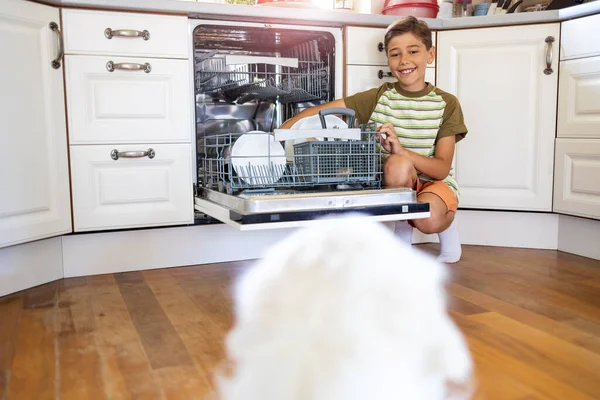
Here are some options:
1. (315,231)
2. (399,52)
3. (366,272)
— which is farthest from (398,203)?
(399,52)

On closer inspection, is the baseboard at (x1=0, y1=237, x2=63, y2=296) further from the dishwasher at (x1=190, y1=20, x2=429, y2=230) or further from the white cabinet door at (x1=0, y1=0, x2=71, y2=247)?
the dishwasher at (x1=190, y1=20, x2=429, y2=230)

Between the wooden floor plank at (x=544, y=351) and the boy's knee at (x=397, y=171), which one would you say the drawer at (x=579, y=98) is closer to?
the boy's knee at (x=397, y=171)

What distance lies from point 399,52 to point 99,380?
1.36m

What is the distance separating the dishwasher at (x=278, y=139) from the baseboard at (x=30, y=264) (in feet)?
1.56

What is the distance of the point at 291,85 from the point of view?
6.80ft

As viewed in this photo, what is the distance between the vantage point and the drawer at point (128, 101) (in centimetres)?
173

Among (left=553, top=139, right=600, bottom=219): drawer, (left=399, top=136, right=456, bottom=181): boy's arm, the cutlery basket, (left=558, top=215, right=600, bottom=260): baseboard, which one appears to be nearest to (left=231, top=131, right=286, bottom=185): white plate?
the cutlery basket

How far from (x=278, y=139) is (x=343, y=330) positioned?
492 mm

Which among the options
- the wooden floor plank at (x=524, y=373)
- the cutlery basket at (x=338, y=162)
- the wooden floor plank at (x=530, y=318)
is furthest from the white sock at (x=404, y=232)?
the wooden floor plank at (x=524, y=373)

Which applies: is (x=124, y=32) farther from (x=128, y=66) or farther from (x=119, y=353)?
(x=119, y=353)

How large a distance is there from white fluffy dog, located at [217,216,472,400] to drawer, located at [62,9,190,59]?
0.74m

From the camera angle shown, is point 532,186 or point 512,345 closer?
point 512,345

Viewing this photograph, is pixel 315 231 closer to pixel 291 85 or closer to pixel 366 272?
pixel 366 272

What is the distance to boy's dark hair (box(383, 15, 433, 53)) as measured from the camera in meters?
1.92
